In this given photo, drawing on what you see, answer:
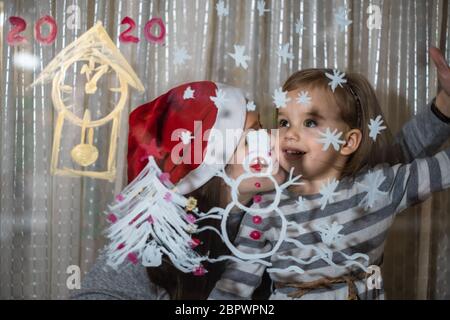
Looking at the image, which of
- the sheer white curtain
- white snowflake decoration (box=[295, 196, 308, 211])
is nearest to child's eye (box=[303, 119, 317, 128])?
the sheer white curtain

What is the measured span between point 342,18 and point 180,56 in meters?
0.50

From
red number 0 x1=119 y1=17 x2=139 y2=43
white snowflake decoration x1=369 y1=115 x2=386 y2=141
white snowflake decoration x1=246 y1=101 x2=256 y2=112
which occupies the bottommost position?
white snowflake decoration x1=369 y1=115 x2=386 y2=141

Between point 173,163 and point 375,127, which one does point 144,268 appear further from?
point 375,127

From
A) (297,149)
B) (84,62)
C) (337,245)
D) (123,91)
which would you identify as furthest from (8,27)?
(337,245)

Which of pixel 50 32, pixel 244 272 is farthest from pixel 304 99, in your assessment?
pixel 50 32

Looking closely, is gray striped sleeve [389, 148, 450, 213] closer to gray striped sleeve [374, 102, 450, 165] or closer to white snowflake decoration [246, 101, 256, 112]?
gray striped sleeve [374, 102, 450, 165]

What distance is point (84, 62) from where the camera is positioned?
1535 millimetres

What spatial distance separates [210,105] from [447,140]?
0.73m

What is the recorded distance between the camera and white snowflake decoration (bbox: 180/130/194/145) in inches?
59.0

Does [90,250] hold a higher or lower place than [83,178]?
lower

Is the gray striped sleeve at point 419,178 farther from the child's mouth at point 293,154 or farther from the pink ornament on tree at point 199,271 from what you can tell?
the pink ornament on tree at point 199,271

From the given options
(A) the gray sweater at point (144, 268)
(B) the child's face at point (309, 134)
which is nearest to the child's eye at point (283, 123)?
(B) the child's face at point (309, 134)

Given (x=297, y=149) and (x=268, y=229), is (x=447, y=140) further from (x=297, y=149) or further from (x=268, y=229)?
(x=268, y=229)
